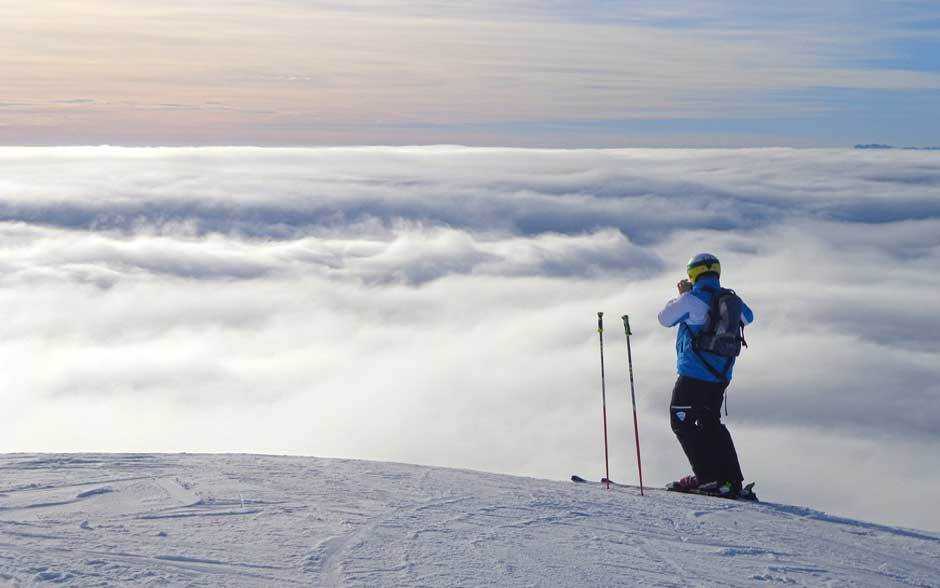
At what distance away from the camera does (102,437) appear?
204 feet

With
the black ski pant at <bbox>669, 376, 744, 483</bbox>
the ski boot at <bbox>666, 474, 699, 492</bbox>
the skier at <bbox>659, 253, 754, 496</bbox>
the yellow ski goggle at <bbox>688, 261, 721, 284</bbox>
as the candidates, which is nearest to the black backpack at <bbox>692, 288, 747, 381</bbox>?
the skier at <bbox>659, 253, 754, 496</bbox>

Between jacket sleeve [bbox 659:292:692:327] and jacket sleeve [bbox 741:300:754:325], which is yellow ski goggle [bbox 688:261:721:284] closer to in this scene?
jacket sleeve [bbox 659:292:692:327]

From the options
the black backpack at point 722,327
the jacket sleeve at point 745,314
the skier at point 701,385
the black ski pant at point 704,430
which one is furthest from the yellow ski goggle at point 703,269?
the black ski pant at point 704,430

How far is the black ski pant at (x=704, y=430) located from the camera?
6.90 metres

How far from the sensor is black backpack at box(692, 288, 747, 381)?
258 inches

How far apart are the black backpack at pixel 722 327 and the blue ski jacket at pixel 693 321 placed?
44mm

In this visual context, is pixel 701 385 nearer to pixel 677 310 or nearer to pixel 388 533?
pixel 677 310

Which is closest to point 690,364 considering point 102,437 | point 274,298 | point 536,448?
point 536,448

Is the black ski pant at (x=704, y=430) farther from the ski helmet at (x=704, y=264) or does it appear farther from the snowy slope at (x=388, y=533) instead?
the ski helmet at (x=704, y=264)

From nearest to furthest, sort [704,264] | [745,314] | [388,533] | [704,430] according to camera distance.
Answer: [388,533], [704,264], [745,314], [704,430]

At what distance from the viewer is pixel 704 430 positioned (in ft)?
23.0

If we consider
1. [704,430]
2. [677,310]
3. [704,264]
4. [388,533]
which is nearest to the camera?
[388,533]

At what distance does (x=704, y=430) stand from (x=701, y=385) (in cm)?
39

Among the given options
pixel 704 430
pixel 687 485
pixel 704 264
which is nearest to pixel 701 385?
pixel 704 430
